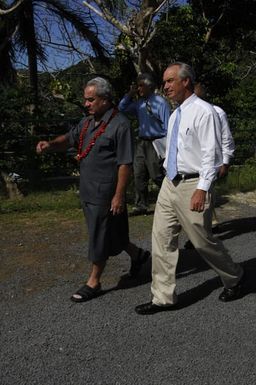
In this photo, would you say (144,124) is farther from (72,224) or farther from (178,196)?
(178,196)

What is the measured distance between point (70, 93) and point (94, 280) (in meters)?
9.27

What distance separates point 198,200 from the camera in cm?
339

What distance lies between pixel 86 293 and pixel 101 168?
3.13 feet

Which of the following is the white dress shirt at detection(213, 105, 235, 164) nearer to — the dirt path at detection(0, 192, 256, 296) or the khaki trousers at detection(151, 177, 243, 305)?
the khaki trousers at detection(151, 177, 243, 305)

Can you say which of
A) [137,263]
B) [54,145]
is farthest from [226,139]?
[54,145]

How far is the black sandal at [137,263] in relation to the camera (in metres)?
4.35

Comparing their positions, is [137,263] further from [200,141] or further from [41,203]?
[41,203]

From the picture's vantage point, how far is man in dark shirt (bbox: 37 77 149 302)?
3.73 m

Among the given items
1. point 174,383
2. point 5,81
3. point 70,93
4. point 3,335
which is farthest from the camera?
point 70,93

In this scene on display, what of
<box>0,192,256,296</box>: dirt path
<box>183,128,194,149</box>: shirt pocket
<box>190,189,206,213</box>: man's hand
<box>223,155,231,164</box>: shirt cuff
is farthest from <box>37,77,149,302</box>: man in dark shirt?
<box>223,155,231,164</box>: shirt cuff

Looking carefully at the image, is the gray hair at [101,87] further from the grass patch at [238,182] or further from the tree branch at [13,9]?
the tree branch at [13,9]

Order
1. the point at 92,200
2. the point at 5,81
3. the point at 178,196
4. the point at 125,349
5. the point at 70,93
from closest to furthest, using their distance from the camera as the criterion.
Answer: the point at 125,349 → the point at 178,196 → the point at 92,200 → the point at 5,81 → the point at 70,93

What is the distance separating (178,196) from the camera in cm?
359

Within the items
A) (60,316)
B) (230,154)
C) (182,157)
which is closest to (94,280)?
(60,316)
